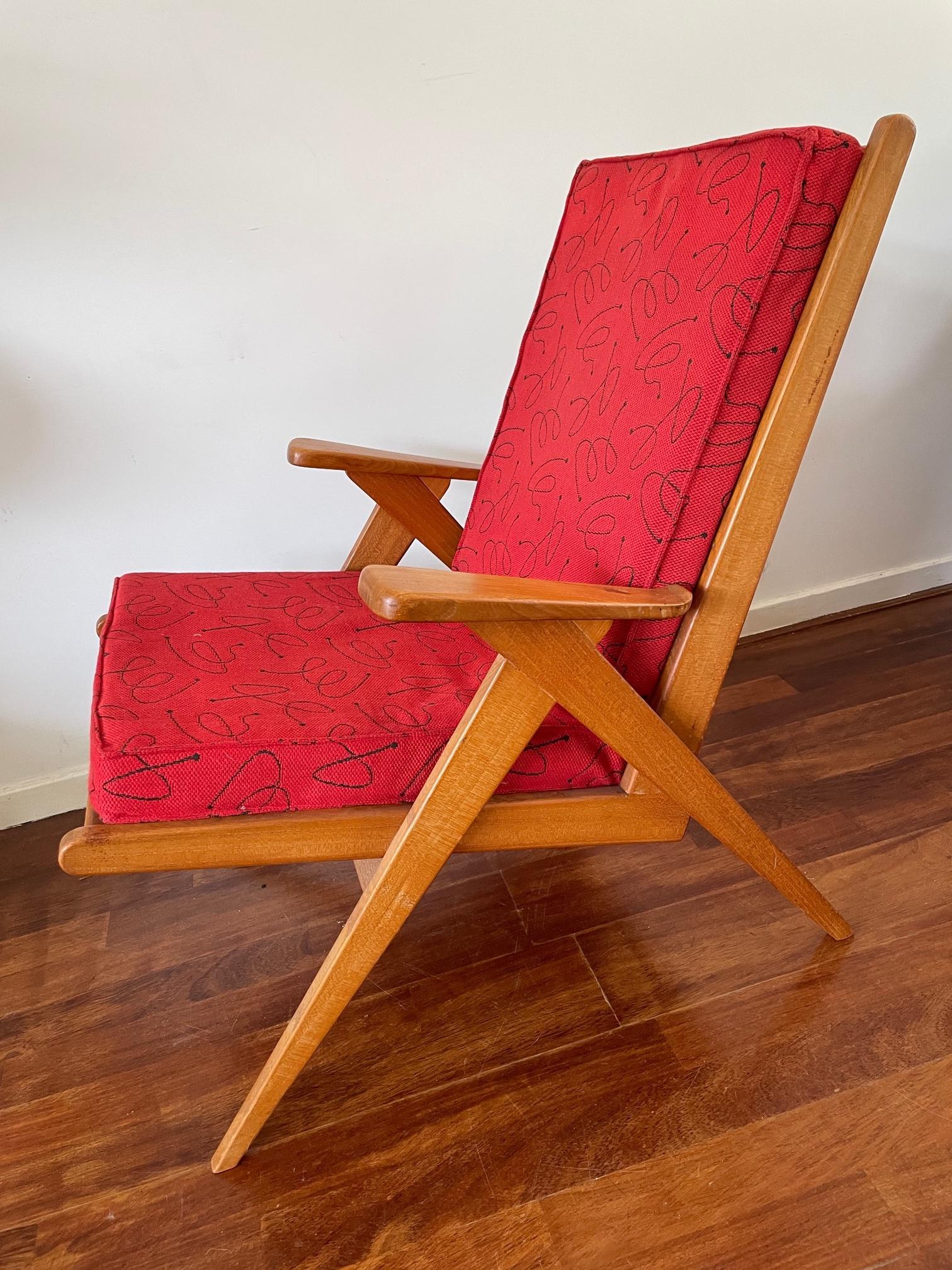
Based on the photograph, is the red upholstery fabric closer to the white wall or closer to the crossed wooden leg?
the crossed wooden leg

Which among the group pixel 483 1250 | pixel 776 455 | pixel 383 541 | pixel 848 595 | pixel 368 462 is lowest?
pixel 483 1250

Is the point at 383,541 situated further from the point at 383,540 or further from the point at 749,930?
the point at 749,930

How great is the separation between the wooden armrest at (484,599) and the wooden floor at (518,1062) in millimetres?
593

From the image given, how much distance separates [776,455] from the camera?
37.7 inches

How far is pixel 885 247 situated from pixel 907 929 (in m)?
1.34

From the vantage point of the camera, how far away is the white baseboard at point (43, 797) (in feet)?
5.25

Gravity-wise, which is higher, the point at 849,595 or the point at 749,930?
the point at 849,595

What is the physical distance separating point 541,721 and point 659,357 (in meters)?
0.45

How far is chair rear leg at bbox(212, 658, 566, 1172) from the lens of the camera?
2.89 feet

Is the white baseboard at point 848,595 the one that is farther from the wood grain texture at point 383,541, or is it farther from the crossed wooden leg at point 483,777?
the crossed wooden leg at point 483,777

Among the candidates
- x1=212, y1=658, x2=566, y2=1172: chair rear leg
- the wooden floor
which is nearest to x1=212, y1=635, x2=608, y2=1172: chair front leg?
x1=212, y1=658, x2=566, y2=1172: chair rear leg

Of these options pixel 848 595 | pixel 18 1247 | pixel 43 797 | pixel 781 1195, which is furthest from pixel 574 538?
pixel 848 595

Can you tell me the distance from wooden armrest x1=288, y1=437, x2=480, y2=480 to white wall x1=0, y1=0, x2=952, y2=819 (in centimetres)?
29

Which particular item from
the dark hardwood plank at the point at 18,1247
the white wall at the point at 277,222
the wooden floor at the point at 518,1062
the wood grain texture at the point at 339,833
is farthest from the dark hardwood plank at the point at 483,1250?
the white wall at the point at 277,222
